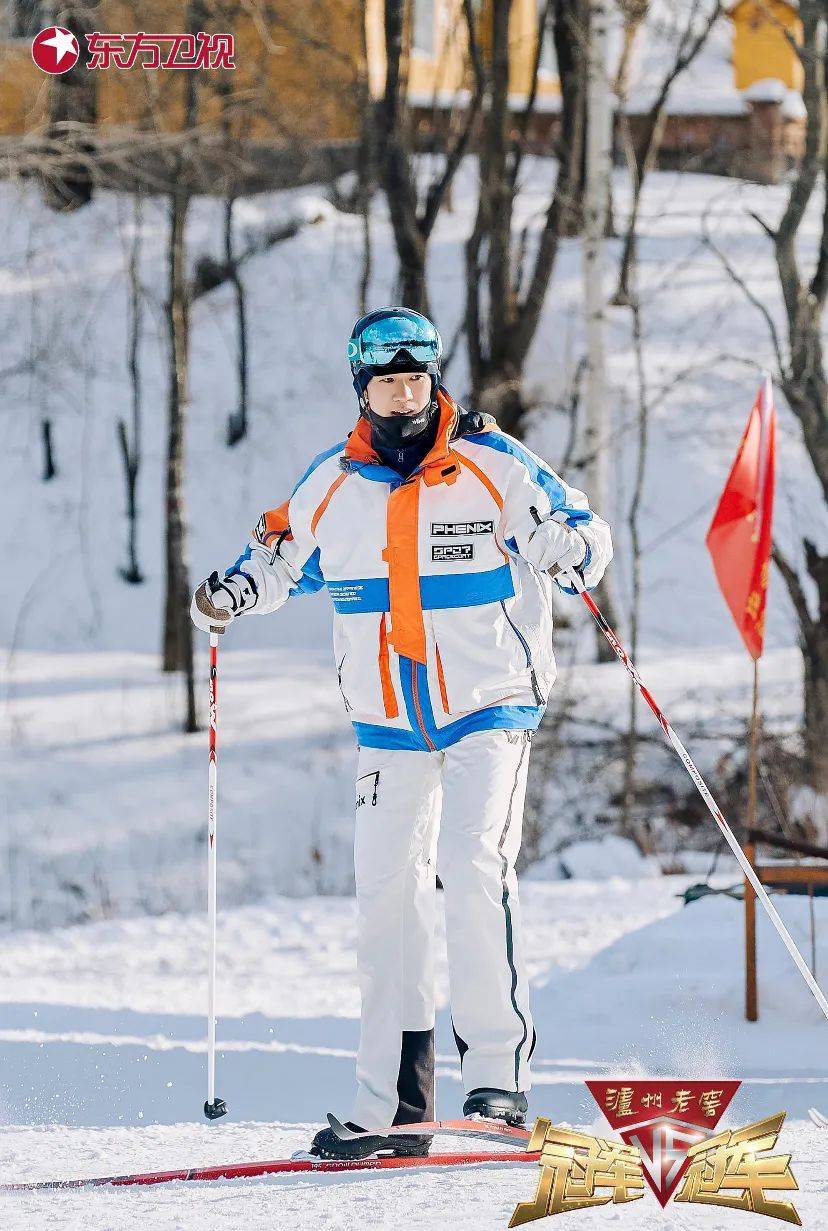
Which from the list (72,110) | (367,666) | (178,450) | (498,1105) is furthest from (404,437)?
(72,110)

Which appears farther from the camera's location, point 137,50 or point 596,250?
point 596,250

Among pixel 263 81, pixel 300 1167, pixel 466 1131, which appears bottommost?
pixel 300 1167

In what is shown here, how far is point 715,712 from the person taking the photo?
13.9 metres

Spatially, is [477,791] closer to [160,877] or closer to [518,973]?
[518,973]

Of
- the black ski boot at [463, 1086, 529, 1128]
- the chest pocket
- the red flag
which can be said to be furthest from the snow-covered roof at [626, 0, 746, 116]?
the black ski boot at [463, 1086, 529, 1128]

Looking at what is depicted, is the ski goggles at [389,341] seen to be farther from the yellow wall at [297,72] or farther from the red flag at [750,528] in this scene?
the yellow wall at [297,72]

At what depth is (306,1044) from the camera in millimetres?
5828

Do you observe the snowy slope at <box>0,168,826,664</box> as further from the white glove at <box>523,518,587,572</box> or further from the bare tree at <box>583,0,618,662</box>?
the white glove at <box>523,518,587,572</box>

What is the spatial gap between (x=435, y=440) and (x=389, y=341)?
0.26 metres

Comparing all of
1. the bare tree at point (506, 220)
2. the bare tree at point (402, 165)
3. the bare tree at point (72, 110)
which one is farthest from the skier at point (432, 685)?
the bare tree at point (402, 165)

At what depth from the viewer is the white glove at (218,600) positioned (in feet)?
→ 14.1

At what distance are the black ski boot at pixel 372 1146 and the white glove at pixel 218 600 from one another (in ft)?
4.29

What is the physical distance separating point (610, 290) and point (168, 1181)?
1935 centimetres

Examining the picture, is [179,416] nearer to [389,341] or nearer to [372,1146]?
[389,341]
